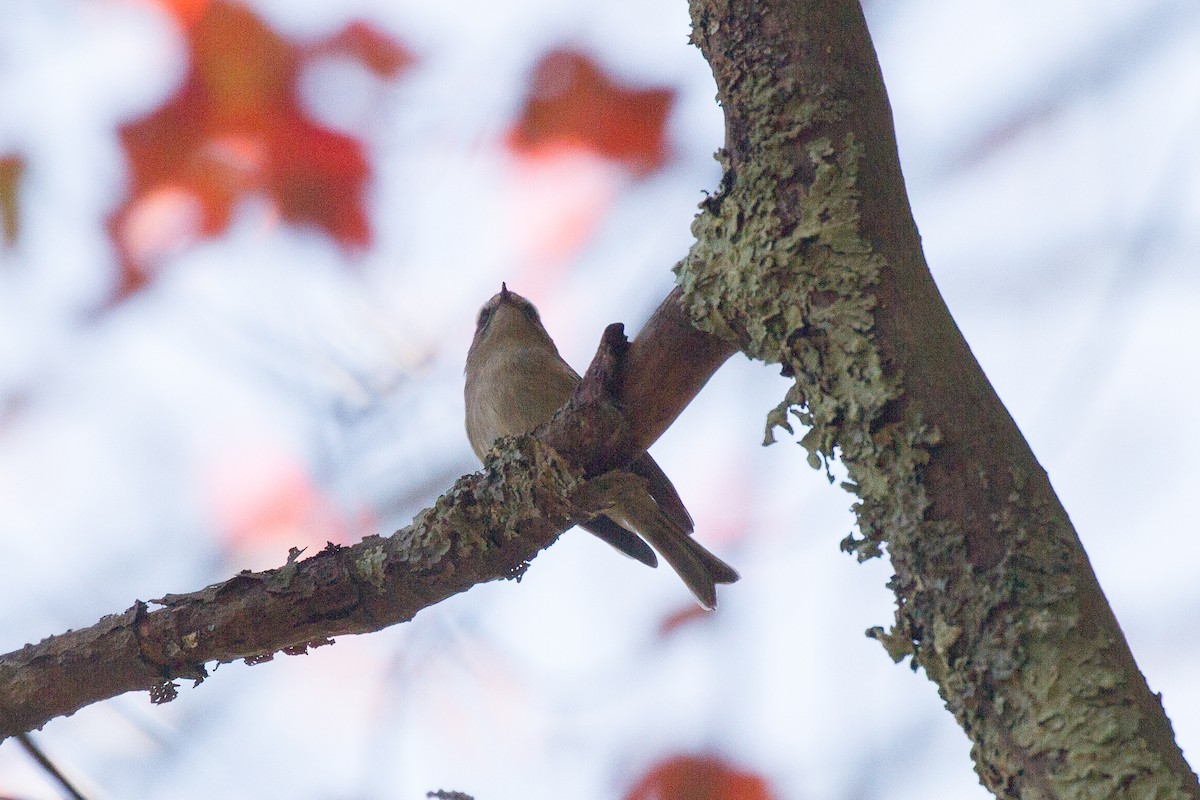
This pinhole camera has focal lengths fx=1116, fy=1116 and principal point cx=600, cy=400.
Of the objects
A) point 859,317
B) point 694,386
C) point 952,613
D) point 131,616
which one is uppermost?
point 131,616

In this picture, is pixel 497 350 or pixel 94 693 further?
pixel 497 350

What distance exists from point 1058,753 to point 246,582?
5.66 feet

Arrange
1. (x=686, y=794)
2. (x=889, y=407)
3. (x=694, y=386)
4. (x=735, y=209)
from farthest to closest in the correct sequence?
(x=686, y=794) → (x=694, y=386) → (x=735, y=209) → (x=889, y=407)

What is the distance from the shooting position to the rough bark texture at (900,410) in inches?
48.3

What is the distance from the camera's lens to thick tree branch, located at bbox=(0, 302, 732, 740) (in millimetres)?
2283

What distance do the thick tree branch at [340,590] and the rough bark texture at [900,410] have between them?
50 centimetres

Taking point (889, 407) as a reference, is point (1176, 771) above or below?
below

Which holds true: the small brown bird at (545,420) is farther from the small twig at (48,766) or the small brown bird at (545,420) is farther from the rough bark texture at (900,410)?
the small twig at (48,766)

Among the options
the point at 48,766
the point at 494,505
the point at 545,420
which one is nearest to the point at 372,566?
the point at 494,505

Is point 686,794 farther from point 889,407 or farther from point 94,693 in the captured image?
point 889,407

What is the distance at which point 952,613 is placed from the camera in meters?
1.32

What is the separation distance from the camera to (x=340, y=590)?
7.75 feet

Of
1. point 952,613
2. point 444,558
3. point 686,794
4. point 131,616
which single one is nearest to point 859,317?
point 952,613

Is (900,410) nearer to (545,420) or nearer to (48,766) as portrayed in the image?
(48,766)
